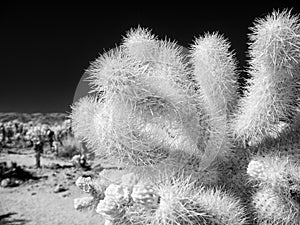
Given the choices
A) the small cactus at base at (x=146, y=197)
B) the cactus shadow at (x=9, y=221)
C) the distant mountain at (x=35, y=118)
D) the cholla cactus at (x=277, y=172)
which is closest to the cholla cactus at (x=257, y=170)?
the cholla cactus at (x=277, y=172)

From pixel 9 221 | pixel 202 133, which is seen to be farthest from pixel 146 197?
pixel 9 221

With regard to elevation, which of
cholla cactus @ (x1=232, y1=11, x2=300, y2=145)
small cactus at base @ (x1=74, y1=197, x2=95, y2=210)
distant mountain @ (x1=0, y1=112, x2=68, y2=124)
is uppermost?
distant mountain @ (x1=0, y1=112, x2=68, y2=124)

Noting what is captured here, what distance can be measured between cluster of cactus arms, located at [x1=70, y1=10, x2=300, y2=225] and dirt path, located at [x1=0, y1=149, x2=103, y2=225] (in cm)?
235

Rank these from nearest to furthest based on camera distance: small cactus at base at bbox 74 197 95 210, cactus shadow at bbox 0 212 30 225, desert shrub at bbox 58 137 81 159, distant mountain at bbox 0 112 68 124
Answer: small cactus at base at bbox 74 197 95 210 → cactus shadow at bbox 0 212 30 225 → desert shrub at bbox 58 137 81 159 → distant mountain at bbox 0 112 68 124

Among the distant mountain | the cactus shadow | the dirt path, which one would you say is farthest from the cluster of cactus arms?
the distant mountain

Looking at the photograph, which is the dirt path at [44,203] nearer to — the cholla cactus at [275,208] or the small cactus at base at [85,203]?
the small cactus at base at [85,203]

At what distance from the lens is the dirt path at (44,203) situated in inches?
155

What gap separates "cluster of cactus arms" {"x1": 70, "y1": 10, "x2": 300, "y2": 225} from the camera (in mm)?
887

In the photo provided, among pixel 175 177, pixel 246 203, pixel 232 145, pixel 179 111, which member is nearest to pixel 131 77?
pixel 179 111

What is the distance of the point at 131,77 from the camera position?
875 mm

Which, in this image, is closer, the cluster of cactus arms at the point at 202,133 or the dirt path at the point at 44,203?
the cluster of cactus arms at the point at 202,133

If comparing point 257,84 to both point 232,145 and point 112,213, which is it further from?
point 112,213

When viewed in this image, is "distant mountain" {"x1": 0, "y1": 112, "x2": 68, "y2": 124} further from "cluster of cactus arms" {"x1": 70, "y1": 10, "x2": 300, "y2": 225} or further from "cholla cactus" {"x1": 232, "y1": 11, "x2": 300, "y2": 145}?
"cholla cactus" {"x1": 232, "y1": 11, "x2": 300, "y2": 145}

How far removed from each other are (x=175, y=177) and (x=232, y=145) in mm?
251
